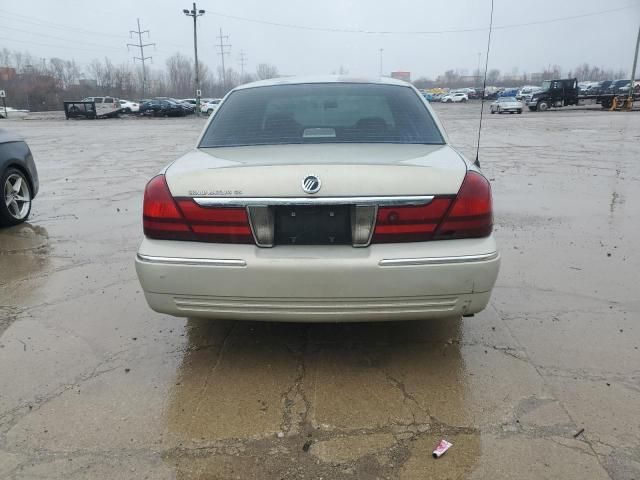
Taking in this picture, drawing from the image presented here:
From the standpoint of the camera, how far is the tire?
6.05 metres

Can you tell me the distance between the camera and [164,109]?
47281mm

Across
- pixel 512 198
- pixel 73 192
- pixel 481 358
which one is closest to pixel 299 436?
pixel 481 358

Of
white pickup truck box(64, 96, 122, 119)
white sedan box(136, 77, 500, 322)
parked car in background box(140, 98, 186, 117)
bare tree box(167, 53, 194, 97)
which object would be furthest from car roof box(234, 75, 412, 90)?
bare tree box(167, 53, 194, 97)

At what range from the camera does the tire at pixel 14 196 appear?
6.05 metres

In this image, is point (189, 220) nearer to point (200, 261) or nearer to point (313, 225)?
point (200, 261)

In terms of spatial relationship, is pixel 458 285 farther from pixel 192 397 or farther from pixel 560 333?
pixel 192 397

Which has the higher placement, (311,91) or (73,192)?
(311,91)

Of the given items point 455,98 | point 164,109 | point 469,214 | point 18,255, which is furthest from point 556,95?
point 469,214

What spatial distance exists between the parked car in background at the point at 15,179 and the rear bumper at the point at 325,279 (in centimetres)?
435

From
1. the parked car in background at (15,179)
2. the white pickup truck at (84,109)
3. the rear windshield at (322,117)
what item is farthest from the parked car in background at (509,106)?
the rear windshield at (322,117)

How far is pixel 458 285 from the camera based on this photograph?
2615 mm

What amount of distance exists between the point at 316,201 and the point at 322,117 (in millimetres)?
1307

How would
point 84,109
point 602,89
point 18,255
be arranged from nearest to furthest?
point 18,255 < point 84,109 < point 602,89

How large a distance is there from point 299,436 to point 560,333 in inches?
77.2
